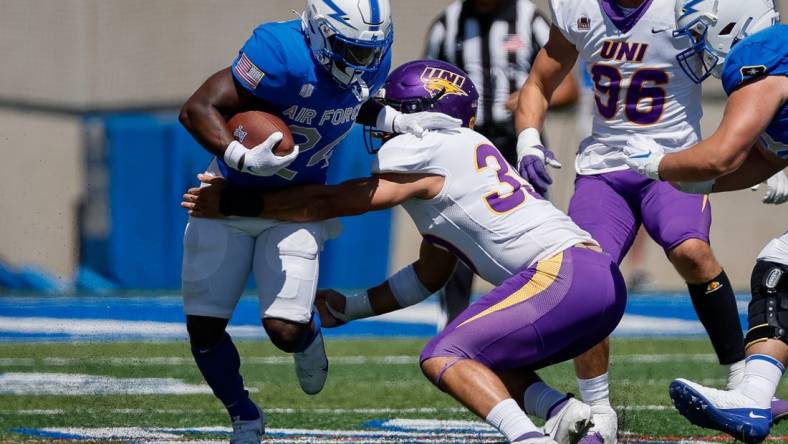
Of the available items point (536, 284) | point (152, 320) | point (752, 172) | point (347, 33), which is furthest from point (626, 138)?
point (152, 320)

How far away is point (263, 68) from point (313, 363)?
109 centimetres

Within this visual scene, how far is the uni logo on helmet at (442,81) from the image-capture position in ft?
14.8

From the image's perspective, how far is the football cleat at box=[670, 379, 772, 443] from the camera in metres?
4.04

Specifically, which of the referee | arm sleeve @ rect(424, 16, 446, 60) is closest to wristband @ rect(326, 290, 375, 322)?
the referee

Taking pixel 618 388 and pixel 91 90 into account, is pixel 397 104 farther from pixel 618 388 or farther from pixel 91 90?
pixel 91 90

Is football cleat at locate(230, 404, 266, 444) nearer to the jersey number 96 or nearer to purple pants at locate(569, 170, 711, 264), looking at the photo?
purple pants at locate(569, 170, 711, 264)

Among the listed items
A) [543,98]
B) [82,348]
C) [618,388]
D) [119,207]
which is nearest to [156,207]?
[119,207]

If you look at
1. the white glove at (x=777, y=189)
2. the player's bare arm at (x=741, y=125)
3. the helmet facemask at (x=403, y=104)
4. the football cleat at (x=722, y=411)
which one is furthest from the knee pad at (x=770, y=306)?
the helmet facemask at (x=403, y=104)

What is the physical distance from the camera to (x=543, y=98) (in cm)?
516

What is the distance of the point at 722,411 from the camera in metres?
4.04

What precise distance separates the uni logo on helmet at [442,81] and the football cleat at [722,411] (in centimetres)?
126

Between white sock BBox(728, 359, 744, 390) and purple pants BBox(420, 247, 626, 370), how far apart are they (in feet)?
3.09

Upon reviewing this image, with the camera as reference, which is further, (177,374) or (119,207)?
(119,207)

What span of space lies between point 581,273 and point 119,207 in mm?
6841
